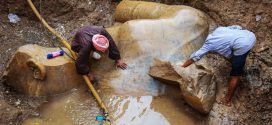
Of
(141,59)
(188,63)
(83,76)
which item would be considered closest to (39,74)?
(83,76)

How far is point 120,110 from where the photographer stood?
6230mm

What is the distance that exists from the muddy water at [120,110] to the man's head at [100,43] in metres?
0.74

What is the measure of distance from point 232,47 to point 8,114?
11.0ft

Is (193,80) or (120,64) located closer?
(193,80)

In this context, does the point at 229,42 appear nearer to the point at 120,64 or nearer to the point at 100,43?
the point at 120,64

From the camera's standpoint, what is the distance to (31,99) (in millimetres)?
6465

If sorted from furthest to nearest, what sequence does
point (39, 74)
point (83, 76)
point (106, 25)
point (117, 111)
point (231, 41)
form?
point (106, 25)
point (83, 76)
point (39, 74)
point (117, 111)
point (231, 41)

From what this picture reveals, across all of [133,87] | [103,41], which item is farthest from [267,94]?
[103,41]

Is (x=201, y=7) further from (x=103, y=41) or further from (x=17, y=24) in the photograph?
(x=17, y=24)

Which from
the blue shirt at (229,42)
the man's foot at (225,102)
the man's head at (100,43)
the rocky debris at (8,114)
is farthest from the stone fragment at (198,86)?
the rocky debris at (8,114)

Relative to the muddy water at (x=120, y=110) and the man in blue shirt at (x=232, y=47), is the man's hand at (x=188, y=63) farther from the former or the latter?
the muddy water at (x=120, y=110)

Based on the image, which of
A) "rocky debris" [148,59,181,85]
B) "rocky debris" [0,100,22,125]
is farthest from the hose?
"rocky debris" [0,100,22,125]

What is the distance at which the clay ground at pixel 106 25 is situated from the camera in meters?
6.12

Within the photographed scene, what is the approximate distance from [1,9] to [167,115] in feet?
14.1
